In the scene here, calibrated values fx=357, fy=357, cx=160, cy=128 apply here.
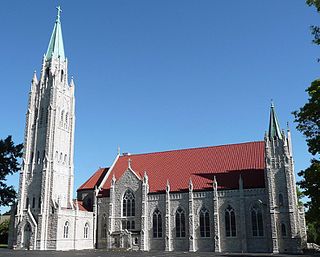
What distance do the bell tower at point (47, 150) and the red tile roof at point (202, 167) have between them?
7.44m

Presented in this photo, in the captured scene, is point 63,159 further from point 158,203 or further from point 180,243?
point 180,243

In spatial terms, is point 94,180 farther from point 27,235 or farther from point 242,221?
point 242,221

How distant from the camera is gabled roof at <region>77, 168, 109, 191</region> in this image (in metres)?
55.6

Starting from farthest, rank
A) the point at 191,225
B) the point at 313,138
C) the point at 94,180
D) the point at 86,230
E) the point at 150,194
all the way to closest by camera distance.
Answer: the point at 94,180 < the point at 86,230 < the point at 150,194 < the point at 191,225 < the point at 313,138

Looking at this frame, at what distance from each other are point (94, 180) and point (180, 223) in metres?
17.2

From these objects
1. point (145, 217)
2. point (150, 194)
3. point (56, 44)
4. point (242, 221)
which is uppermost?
point (56, 44)

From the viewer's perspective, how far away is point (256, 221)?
42.5 meters

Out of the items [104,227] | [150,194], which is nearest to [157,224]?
[150,194]

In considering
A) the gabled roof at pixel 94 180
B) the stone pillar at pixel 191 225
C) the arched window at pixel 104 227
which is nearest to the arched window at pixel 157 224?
the stone pillar at pixel 191 225

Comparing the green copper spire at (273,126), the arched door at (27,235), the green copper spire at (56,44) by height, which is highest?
the green copper spire at (56,44)

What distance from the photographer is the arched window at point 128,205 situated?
163 feet

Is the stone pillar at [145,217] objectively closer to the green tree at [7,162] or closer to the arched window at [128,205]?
the arched window at [128,205]

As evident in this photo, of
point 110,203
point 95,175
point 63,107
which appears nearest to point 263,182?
point 110,203

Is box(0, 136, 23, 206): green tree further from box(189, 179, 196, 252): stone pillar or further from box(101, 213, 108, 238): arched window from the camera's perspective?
box(101, 213, 108, 238): arched window
